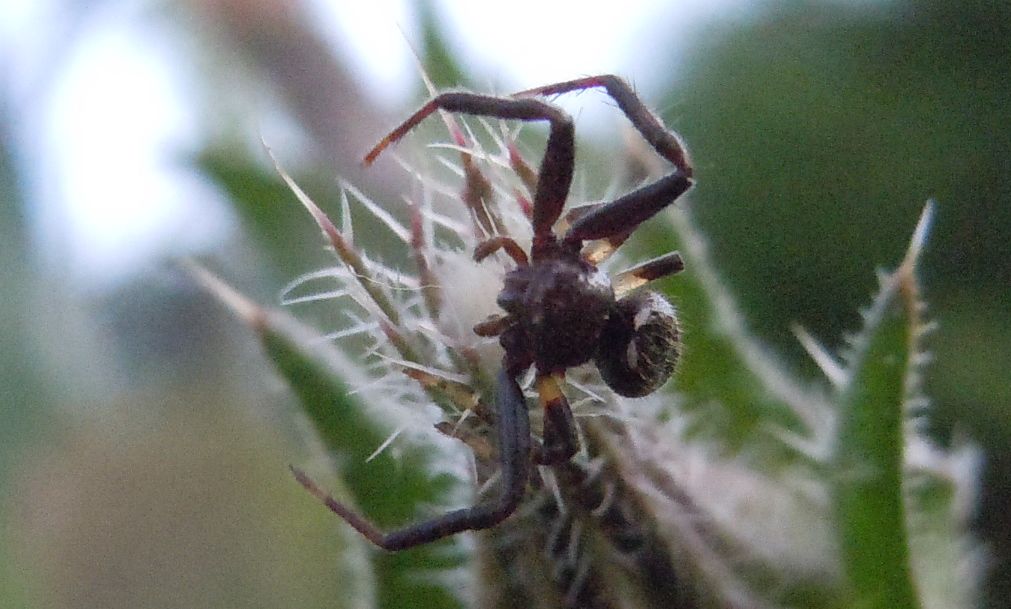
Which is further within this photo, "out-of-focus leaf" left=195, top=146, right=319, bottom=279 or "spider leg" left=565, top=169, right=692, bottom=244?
"out-of-focus leaf" left=195, top=146, right=319, bottom=279

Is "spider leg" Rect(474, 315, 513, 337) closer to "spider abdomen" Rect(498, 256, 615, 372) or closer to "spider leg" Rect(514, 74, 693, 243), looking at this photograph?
"spider abdomen" Rect(498, 256, 615, 372)

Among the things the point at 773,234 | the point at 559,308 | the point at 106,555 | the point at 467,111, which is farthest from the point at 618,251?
the point at 773,234

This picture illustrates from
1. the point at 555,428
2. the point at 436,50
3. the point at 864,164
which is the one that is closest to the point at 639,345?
the point at 555,428

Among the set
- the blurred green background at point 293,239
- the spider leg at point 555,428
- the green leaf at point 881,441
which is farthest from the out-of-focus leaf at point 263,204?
the green leaf at point 881,441

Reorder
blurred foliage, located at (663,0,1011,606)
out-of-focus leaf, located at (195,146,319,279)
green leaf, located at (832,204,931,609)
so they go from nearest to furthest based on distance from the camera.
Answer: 1. green leaf, located at (832,204,931,609)
2. out-of-focus leaf, located at (195,146,319,279)
3. blurred foliage, located at (663,0,1011,606)

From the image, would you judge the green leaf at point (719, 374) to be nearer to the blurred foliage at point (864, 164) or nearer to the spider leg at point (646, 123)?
the spider leg at point (646, 123)

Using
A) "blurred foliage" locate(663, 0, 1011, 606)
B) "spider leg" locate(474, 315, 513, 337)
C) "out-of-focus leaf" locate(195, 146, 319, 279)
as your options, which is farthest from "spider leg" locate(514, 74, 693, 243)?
"blurred foliage" locate(663, 0, 1011, 606)

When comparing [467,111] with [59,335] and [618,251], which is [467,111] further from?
[59,335]
